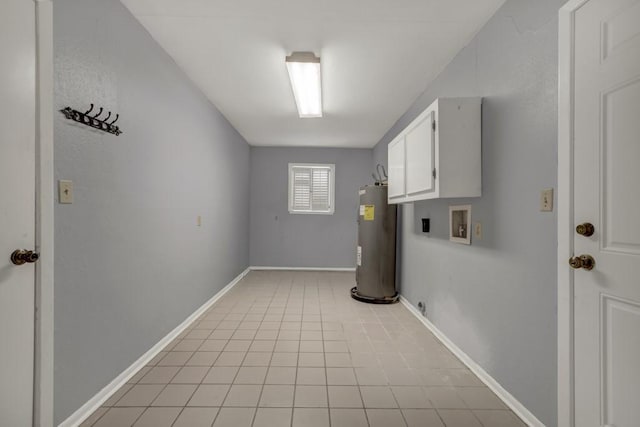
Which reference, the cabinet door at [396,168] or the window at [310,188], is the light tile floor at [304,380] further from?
the window at [310,188]

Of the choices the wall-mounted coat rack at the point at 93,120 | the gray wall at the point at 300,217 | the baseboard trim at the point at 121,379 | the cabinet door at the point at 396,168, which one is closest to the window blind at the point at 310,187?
the gray wall at the point at 300,217

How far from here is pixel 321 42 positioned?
2.44 m

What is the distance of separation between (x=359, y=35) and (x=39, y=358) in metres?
2.73

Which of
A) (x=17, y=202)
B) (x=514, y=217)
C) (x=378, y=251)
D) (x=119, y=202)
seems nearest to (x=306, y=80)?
(x=119, y=202)

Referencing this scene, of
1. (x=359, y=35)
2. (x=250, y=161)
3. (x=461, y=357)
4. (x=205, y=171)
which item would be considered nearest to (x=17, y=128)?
(x=359, y=35)

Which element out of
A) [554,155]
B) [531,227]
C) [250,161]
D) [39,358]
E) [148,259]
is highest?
[250,161]

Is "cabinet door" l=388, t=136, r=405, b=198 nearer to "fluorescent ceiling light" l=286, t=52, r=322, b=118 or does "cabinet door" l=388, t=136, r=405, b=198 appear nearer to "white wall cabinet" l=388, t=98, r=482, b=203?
"white wall cabinet" l=388, t=98, r=482, b=203

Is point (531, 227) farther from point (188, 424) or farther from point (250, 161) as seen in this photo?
point (250, 161)

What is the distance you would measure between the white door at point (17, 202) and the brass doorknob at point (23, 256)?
0.05 ft

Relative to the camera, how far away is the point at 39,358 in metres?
1.28

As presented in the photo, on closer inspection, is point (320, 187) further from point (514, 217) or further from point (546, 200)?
point (546, 200)

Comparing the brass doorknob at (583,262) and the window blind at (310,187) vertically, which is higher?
the window blind at (310,187)

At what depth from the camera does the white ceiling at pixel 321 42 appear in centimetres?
205

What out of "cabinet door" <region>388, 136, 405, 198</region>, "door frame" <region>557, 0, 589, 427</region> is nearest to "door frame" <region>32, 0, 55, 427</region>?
"door frame" <region>557, 0, 589, 427</region>
